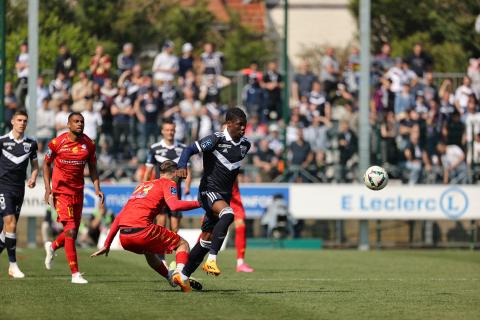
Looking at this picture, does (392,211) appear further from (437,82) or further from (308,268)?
(308,268)

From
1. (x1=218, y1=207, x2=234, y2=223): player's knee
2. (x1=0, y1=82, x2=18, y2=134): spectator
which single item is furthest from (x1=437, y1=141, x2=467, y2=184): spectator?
(x1=218, y1=207, x2=234, y2=223): player's knee

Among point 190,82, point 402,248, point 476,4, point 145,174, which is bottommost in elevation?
point 402,248

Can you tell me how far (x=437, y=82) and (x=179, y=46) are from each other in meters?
21.1

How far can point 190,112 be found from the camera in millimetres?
28625

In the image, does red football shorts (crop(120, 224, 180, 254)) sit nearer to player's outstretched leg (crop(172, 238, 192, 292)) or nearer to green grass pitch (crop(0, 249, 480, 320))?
player's outstretched leg (crop(172, 238, 192, 292))

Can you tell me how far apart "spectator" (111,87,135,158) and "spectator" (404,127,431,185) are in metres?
6.85

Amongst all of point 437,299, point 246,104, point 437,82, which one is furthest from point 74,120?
point 437,82

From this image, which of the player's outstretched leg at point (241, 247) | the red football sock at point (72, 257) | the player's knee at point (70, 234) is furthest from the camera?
the player's outstretched leg at point (241, 247)

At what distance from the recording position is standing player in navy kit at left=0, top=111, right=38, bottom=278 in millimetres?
15898

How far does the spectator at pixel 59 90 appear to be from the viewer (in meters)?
28.9

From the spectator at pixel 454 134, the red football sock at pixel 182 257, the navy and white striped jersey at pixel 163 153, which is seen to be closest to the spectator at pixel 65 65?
the spectator at pixel 454 134

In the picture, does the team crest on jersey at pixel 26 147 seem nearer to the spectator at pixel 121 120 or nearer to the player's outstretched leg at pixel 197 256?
the player's outstretched leg at pixel 197 256

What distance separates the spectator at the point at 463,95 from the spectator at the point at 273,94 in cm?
469

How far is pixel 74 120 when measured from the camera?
14875 millimetres
